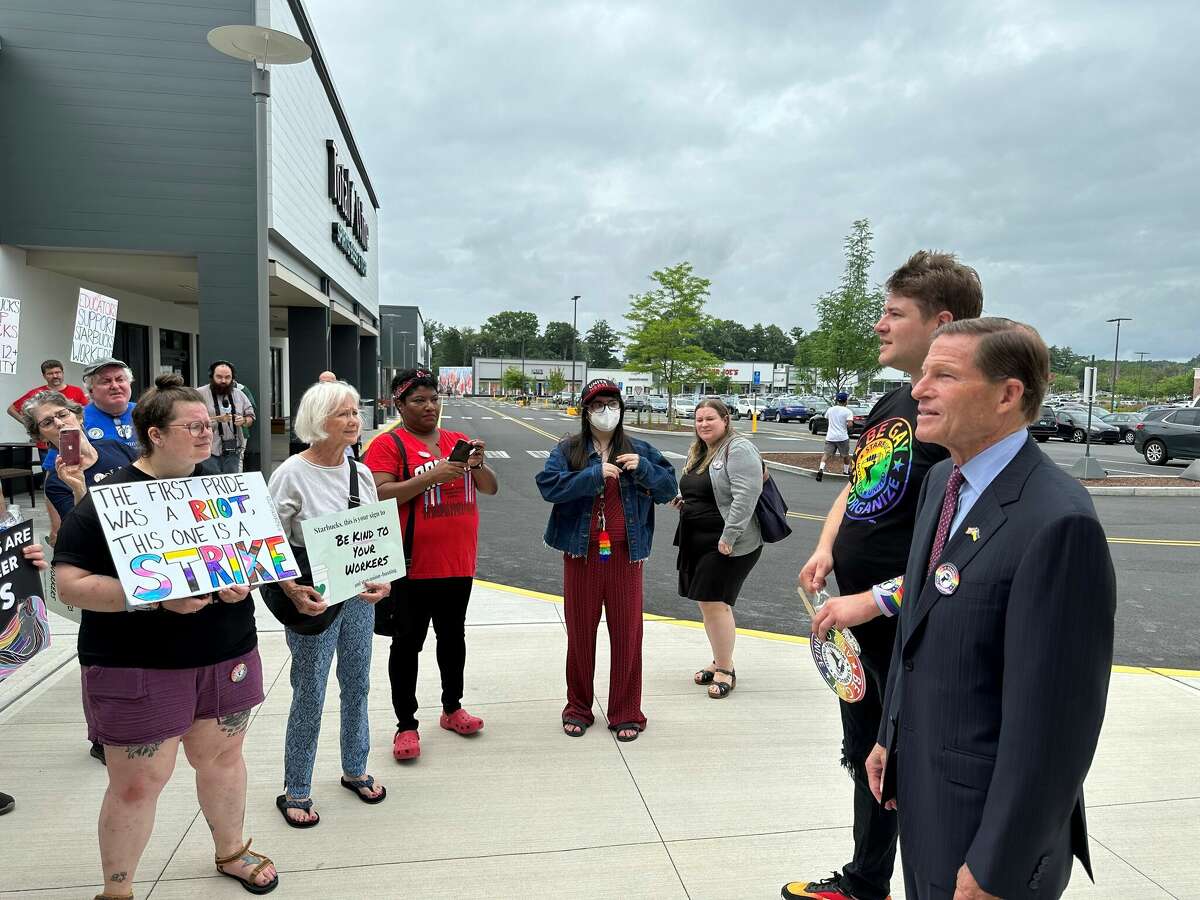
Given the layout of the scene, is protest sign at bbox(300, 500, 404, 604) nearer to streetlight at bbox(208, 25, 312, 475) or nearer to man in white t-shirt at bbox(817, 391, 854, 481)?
streetlight at bbox(208, 25, 312, 475)

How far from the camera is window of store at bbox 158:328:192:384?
20.0 meters

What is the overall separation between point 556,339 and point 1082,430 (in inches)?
5227

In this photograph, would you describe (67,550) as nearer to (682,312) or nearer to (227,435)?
(227,435)

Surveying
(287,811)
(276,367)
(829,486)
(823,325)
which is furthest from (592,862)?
(276,367)

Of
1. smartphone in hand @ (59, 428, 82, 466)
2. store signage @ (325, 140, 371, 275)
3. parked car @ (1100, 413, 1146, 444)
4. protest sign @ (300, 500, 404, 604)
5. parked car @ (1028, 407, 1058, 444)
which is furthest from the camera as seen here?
parked car @ (1100, 413, 1146, 444)

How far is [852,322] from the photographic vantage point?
22031 millimetres

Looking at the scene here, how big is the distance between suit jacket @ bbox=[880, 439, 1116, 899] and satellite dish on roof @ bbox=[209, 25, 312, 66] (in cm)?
756

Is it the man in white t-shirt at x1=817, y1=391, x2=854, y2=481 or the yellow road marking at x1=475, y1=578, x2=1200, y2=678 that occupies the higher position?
the man in white t-shirt at x1=817, y1=391, x2=854, y2=481

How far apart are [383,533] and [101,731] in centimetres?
123

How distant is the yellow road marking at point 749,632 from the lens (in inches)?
208

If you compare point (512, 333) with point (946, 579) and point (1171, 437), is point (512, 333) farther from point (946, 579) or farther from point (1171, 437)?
point (946, 579)

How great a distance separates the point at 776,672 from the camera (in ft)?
16.9

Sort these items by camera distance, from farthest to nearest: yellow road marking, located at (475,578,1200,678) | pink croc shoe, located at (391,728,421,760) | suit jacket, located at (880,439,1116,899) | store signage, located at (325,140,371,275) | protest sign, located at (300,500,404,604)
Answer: store signage, located at (325,140,371,275)
yellow road marking, located at (475,578,1200,678)
pink croc shoe, located at (391,728,421,760)
protest sign, located at (300,500,404,604)
suit jacket, located at (880,439,1116,899)

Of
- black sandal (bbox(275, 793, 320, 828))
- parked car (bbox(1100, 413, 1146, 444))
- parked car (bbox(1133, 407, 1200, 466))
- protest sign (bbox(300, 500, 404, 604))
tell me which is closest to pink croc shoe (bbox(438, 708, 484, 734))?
→ black sandal (bbox(275, 793, 320, 828))
